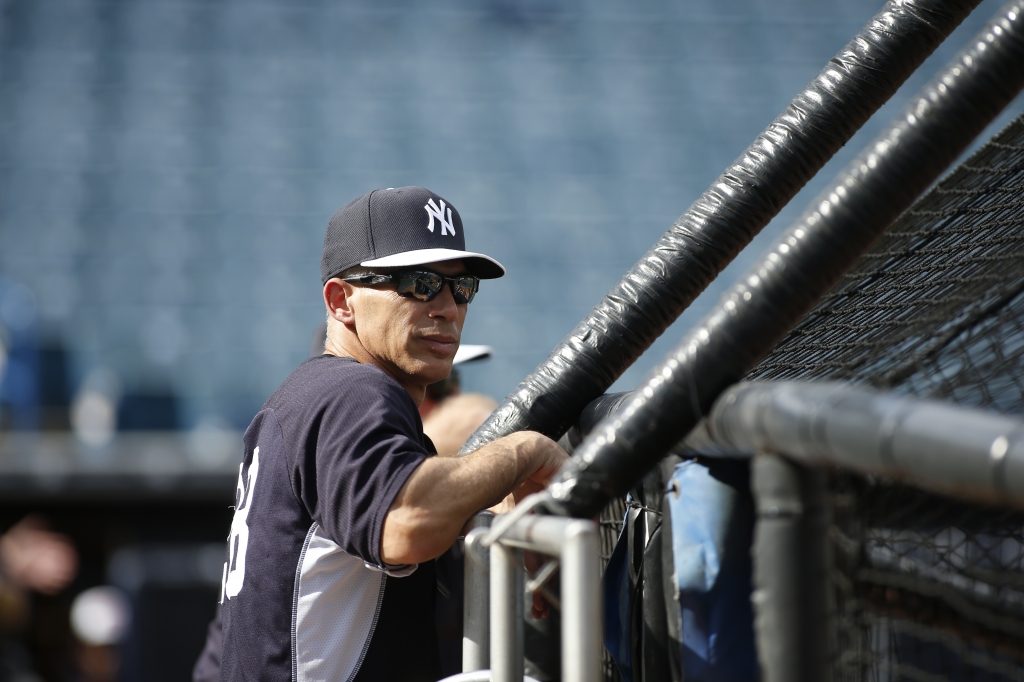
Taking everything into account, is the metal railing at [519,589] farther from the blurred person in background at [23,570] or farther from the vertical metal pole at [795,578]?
the blurred person in background at [23,570]

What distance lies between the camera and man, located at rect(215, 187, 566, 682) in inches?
51.8

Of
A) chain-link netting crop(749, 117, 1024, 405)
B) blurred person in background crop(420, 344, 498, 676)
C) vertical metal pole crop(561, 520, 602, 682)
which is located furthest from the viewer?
blurred person in background crop(420, 344, 498, 676)

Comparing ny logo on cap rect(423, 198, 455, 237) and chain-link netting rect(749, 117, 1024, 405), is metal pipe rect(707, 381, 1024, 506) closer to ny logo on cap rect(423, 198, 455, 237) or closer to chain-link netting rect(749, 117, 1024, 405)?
chain-link netting rect(749, 117, 1024, 405)

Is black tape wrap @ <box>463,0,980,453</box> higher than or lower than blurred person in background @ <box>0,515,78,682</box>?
higher

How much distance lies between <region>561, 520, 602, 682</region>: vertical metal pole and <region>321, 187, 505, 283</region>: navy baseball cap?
0.81 metres

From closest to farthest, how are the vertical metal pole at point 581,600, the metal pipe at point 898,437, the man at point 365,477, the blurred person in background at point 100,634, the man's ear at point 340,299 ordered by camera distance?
the metal pipe at point 898,437, the vertical metal pole at point 581,600, the man at point 365,477, the man's ear at point 340,299, the blurred person in background at point 100,634

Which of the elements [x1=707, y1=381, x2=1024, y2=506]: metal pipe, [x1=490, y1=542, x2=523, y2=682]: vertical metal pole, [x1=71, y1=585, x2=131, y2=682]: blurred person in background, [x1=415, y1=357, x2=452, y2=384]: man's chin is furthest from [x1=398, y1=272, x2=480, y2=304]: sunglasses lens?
[x1=71, y1=585, x2=131, y2=682]: blurred person in background

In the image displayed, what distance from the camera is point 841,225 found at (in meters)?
1.01

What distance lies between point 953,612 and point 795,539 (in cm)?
99

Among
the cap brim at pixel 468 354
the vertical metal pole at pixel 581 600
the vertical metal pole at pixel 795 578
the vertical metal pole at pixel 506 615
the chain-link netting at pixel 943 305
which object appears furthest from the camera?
the cap brim at pixel 468 354

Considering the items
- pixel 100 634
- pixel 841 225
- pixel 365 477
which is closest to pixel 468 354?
pixel 365 477

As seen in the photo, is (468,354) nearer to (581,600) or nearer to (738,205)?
(738,205)

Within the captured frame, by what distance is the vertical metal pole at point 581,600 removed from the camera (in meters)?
0.89

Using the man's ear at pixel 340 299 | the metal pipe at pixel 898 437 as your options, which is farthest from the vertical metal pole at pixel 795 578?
the man's ear at pixel 340 299
